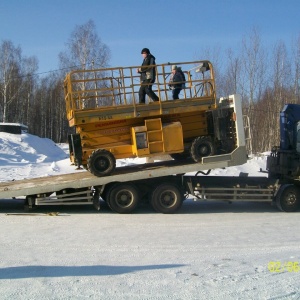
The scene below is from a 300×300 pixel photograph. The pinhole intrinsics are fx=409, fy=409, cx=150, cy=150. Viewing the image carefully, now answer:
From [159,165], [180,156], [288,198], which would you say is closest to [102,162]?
[159,165]

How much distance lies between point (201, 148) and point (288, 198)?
2.84m

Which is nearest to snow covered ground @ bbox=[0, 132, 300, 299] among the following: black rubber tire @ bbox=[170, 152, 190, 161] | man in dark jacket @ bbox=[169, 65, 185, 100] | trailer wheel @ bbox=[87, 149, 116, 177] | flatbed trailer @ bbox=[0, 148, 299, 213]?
flatbed trailer @ bbox=[0, 148, 299, 213]

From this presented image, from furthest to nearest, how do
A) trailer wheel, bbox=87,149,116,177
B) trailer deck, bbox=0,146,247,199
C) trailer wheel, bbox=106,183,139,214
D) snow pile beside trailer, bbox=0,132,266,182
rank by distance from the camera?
snow pile beside trailer, bbox=0,132,266,182 → trailer wheel, bbox=106,183,139,214 → trailer wheel, bbox=87,149,116,177 → trailer deck, bbox=0,146,247,199

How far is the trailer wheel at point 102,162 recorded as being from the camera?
10531mm

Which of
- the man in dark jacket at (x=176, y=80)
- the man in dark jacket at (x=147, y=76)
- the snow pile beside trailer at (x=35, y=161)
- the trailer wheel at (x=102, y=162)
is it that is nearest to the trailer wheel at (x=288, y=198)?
the snow pile beside trailer at (x=35, y=161)

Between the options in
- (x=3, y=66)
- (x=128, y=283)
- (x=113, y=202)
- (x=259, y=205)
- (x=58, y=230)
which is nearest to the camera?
(x=128, y=283)

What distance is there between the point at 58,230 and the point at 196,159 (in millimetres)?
4323

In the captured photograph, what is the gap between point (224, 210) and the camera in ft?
37.9

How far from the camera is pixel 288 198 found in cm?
1135

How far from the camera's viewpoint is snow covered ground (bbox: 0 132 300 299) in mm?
4758

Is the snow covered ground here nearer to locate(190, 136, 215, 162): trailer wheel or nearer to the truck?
the truck

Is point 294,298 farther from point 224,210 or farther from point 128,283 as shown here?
point 224,210

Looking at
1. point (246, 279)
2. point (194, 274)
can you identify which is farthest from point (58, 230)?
point (246, 279)

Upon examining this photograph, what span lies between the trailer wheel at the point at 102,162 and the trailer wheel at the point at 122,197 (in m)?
0.46
